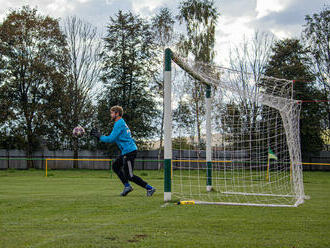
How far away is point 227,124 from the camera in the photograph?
11664 millimetres

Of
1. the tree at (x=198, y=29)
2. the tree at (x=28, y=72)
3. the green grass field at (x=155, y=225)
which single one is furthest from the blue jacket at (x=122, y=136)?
the tree at (x=28, y=72)

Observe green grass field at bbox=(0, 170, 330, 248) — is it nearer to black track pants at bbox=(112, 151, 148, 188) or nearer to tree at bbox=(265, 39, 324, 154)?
black track pants at bbox=(112, 151, 148, 188)

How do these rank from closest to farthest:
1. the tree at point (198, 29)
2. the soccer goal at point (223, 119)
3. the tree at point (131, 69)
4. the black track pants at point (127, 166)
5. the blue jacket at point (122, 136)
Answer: the blue jacket at point (122, 136), the black track pants at point (127, 166), the soccer goal at point (223, 119), the tree at point (198, 29), the tree at point (131, 69)

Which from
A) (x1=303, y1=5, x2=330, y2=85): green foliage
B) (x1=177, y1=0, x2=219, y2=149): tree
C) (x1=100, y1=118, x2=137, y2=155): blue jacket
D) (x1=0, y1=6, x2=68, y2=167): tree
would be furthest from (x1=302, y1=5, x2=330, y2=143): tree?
(x1=100, y1=118, x2=137, y2=155): blue jacket

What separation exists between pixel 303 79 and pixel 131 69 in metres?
16.1

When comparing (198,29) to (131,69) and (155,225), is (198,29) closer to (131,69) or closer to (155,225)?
(131,69)

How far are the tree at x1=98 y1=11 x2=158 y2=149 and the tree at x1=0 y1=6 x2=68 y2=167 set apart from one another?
4.93 m

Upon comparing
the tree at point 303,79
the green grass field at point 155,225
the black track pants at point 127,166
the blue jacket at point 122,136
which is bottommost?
the green grass field at point 155,225

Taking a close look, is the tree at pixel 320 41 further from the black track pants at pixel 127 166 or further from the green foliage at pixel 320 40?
the black track pants at pixel 127 166

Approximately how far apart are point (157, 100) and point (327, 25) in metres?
18.9

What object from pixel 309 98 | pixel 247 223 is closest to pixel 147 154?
pixel 309 98

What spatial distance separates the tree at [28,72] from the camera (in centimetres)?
3688

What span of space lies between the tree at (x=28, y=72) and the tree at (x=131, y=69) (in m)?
4.93

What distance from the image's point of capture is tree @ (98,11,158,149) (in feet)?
124
